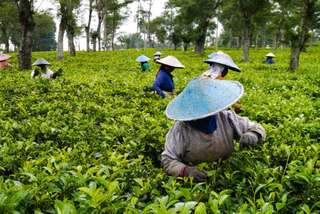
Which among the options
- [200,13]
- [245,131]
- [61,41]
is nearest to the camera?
[245,131]

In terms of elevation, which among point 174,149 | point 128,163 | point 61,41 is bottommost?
point 128,163

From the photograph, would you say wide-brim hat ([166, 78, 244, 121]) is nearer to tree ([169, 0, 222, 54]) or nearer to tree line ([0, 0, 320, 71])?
tree line ([0, 0, 320, 71])

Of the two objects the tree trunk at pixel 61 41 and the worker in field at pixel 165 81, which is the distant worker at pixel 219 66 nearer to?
the worker in field at pixel 165 81

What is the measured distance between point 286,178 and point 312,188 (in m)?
0.22

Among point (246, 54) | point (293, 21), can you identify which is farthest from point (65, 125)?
point (246, 54)

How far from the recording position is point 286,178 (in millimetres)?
3020

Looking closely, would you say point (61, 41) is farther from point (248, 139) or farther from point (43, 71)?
point (248, 139)

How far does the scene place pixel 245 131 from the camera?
12.5 feet

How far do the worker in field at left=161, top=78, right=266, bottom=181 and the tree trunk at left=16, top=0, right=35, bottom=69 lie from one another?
566 inches

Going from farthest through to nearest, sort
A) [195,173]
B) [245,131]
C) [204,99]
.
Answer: [245,131]
[204,99]
[195,173]

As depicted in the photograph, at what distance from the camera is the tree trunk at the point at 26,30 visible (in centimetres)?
1650

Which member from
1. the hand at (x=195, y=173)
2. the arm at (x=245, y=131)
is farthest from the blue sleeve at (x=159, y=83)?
the hand at (x=195, y=173)

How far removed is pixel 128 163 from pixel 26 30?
14.4 m

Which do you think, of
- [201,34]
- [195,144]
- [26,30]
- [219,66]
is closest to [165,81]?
[219,66]
